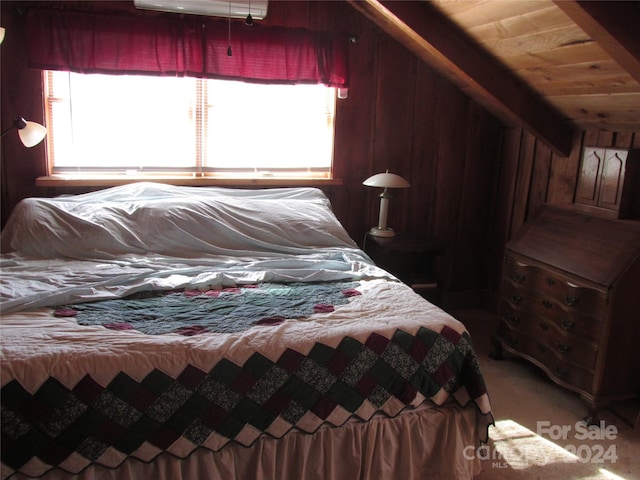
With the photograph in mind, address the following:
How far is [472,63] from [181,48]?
65.5 inches

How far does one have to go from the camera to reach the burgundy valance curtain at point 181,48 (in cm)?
293

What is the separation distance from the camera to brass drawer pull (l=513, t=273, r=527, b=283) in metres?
2.93

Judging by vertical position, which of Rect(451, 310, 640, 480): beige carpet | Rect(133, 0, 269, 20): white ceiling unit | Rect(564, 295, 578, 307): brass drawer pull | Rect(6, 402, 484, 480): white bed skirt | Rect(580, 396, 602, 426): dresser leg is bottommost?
Rect(451, 310, 640, 480): beige carpet

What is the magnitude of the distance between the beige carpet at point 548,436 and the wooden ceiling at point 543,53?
141cm

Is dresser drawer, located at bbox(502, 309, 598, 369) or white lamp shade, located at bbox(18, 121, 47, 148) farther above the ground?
white lamp shade, located at bbox(18, 121, 47, 148)

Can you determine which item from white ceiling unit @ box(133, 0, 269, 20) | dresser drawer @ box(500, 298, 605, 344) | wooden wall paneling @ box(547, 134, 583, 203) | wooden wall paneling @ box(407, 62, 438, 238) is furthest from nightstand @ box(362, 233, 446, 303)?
white ceiling unit @ box(133, 0, 269, 20)

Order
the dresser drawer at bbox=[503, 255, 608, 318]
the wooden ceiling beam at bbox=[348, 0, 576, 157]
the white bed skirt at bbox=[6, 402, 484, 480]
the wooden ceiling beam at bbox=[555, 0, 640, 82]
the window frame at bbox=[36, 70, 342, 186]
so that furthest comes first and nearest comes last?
the window frame at bbox=[36, 70, 342, 186] → the wooden ceiling beam at bbox=[348, 0, 576, 157] → the dresser drawer at bbox=[503, 255, 608, 318] → the wooden ceiling beam at bbox=[555, 0, 640, 82] → the white bed skirt at bbox=[6, 402, 484, 480]

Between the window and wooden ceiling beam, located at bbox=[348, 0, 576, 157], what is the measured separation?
75 centimetres

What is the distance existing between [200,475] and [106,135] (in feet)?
7.34

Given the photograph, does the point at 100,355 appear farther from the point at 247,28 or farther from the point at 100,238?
the point at 247,28

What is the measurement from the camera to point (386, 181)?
11.1 feet

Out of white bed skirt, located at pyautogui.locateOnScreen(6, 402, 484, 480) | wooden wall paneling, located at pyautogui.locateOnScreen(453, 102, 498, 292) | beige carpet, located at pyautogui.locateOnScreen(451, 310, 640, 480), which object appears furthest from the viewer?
wooden wall paneling, located at pyautogui.locateOnScreen(453, 102, 498, 292)

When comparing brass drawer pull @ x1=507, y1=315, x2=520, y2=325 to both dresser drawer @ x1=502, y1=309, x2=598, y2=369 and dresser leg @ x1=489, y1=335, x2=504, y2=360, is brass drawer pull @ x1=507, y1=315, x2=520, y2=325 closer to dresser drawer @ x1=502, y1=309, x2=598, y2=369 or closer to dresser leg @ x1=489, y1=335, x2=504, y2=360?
dresser drawer @ x1=502, y1=309, x2=598, y2=369

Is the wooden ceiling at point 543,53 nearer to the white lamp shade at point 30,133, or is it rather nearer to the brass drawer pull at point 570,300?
the brass drawer pull at point 570,300
